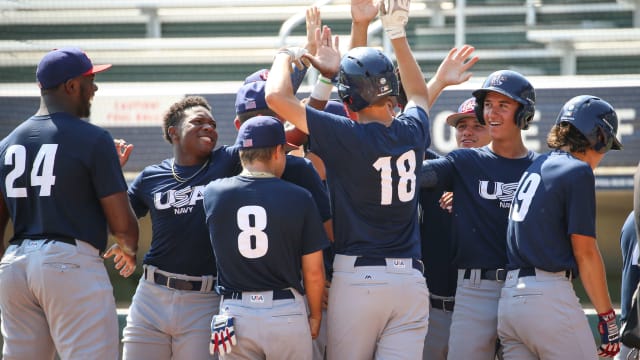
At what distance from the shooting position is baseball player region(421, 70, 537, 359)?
3.82 metres

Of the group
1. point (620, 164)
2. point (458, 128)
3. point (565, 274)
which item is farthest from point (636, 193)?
point (620, 164)

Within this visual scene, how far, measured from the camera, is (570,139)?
367 cm

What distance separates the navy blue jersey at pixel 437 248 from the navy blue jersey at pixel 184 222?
0.96 metres

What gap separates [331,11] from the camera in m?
10.3

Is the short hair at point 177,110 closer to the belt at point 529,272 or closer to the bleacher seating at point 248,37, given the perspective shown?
the belt at point 529,272

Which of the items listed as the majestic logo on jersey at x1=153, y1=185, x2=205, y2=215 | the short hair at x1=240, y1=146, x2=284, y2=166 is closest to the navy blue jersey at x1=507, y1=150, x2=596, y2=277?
the short hair at x1=240, y1=146, x2=284, y2=166

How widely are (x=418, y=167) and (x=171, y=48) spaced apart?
6.90 meters

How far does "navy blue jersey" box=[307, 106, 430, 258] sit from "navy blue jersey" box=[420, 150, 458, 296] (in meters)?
0.75

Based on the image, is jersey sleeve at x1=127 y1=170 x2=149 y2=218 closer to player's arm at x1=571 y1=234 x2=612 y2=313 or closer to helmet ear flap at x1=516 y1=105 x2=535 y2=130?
helmet ear flap at x1=516 y1=105 x2=535 y2=130

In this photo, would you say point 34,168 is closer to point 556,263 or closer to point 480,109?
point 480,109

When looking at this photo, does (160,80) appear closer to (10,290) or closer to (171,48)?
(171,48)

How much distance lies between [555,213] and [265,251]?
1168 millimetres

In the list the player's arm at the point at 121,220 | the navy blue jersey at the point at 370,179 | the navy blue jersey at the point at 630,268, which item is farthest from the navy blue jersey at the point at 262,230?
the navy blue jersey at the point at 630,268

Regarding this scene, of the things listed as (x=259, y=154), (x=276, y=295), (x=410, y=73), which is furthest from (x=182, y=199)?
(x=410, y=73)
